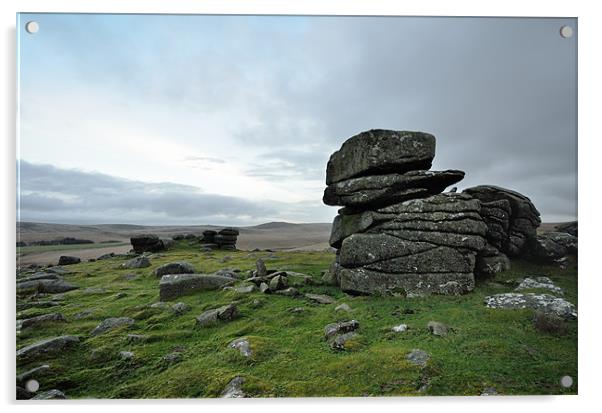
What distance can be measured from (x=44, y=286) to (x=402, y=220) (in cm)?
1025

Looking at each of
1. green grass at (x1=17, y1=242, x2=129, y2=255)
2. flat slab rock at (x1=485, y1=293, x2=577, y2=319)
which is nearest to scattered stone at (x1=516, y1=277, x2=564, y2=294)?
flat slab rock at (x1=485, y1=293, x2=577, y2=319)

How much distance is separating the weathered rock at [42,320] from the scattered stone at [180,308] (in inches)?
98.6

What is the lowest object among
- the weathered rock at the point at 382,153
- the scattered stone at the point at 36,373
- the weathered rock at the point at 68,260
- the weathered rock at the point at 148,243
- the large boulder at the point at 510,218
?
the scattered stone at the point at 36,373

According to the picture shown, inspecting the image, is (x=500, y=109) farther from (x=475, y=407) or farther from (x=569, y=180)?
(x=475, y=407)

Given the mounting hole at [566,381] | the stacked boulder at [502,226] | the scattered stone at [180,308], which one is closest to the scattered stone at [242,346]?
the scattered stone at [180,308]

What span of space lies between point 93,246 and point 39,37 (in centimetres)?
551

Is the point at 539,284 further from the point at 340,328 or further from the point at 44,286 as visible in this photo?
the point at 44,286

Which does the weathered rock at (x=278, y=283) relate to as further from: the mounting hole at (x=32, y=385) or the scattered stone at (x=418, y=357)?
the mounting hole at (x=32, y=385)

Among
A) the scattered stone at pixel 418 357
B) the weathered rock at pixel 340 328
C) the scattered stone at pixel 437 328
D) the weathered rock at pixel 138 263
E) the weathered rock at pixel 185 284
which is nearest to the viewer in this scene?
the scattered stone at pixel 418 357

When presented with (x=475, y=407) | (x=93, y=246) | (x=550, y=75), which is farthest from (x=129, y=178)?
(x=550, y=75)

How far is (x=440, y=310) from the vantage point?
831cm

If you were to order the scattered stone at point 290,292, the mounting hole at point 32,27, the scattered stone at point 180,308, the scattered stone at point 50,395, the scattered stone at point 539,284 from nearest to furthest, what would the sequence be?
the scattered stone at point 50,395 < the mounting hole at point 32,27 < the scattered stone at point 539,284 < the scattered stone at point 180,308 < the scattered stone at point 290,292

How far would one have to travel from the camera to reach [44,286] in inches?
→ 339
